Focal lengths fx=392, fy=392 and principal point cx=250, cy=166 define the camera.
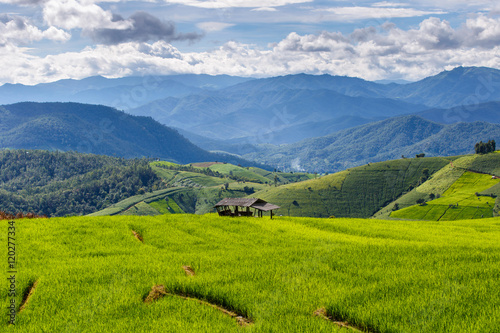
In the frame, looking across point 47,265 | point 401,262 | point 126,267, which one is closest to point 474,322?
point 401,262

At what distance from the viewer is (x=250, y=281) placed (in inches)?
910

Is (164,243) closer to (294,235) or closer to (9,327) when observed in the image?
(294,235)

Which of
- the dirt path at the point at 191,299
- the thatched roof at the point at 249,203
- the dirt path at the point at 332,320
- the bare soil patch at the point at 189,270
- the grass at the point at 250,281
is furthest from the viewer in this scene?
the thatched roof at the point at 249,203

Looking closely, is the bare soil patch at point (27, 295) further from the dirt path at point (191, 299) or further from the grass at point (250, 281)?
the dirt path at point (191, 299)

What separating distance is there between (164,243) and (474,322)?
23289 mm

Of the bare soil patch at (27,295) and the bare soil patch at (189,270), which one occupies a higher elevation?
the bare soil patch at (189,270)

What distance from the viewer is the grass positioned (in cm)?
1836

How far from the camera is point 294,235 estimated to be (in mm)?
37125

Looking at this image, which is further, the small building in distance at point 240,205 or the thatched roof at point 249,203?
the small building in distance at point 240,205

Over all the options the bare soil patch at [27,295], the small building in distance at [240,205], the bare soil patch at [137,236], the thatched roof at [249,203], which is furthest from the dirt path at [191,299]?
the small building in distance at [240,205]

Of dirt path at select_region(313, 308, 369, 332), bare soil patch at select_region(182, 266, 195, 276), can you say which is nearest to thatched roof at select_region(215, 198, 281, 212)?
bare soil patch at select_region(182, 266, 195, 276)

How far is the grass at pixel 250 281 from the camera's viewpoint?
18.4 metres

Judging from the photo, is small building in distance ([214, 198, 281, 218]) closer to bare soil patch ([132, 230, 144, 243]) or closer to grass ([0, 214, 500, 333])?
grass ([0, 214, 500, 333])

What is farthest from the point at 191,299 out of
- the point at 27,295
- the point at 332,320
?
the point at 27,295
